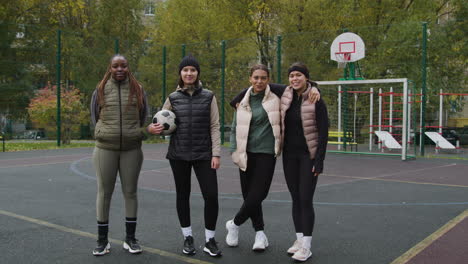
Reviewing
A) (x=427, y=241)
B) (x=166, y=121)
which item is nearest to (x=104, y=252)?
(x=166, y=121)

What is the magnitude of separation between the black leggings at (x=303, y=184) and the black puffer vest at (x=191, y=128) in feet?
2.37

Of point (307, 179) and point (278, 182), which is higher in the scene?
point (307, 179)

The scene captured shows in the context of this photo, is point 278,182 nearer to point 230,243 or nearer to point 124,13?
point 230,243

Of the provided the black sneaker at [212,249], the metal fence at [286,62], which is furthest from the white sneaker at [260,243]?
the metal fence at [286,62]

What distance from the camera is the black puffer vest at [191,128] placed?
407cm

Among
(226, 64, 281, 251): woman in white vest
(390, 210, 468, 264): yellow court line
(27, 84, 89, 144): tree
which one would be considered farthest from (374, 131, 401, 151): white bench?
(226, 64, 281, 251): woman in white vest

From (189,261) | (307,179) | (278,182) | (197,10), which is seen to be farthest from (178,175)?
(197,10)

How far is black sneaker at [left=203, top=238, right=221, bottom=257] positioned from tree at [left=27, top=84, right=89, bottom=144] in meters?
14.9

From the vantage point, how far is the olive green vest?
4094mm

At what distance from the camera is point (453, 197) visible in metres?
7.04

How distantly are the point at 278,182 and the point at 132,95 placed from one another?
4.78 meters

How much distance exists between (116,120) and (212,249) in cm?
141

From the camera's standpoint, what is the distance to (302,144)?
407cm

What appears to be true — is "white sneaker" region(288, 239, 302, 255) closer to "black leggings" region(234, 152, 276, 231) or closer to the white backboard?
"black leggings" region(234, 152, 276, 231)
